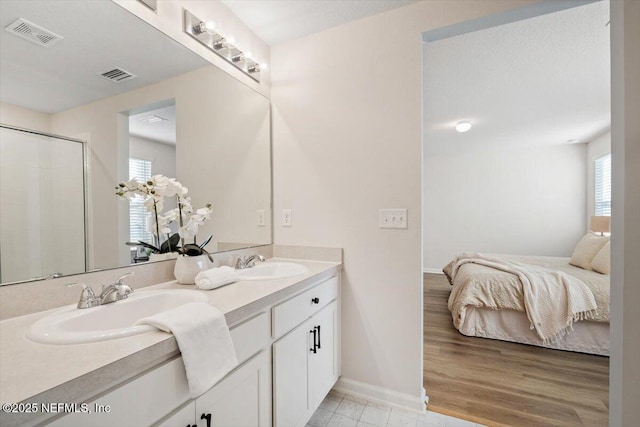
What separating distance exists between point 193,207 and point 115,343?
92 cm

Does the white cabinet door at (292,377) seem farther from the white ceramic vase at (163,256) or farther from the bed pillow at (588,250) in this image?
the bed pillow at (588,250)

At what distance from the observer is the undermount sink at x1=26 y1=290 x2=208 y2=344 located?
72cm

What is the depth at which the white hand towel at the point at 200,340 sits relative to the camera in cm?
77

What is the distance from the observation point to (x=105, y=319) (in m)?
0.96

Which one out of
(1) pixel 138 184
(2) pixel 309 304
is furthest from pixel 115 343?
(2) pixel 309 304

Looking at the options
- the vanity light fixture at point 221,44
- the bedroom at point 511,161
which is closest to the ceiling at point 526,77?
the bedroom at point 511,161

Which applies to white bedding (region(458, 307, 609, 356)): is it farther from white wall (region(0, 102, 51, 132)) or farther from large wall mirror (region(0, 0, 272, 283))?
white wall (region(0, 102, 51, 132))

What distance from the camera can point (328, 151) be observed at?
189cm

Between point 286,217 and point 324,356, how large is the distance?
0.95 m

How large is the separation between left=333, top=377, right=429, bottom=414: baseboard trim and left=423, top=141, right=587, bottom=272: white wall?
13.6ft

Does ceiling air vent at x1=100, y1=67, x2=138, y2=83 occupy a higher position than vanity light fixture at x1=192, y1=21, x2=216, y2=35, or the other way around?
vanity light fixture at x1=192, y1=21, x2=216, y2=35

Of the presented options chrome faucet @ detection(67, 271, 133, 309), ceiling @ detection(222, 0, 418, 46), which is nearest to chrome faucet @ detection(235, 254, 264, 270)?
chrome faucet @ detection(67, 271, 133, 309)

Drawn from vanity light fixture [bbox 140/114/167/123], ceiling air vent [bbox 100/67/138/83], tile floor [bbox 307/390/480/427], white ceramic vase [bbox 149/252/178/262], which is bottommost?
tile floor [bbox 307/390/480/427]

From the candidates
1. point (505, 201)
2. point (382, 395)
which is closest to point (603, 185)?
point (505, 201)
